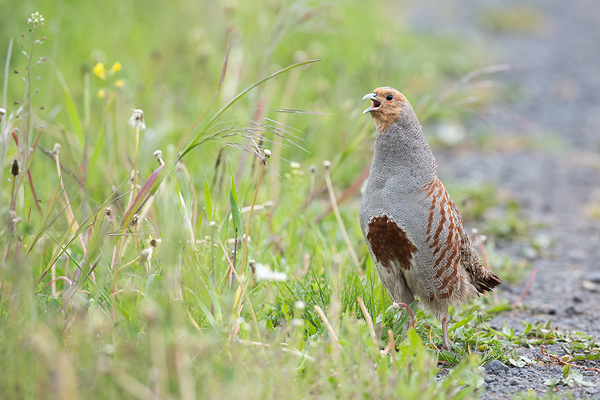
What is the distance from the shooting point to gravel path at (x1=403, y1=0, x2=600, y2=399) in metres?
3.13

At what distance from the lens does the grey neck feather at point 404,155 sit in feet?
7.65

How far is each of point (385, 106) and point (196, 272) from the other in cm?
101

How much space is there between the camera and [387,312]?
2596mm

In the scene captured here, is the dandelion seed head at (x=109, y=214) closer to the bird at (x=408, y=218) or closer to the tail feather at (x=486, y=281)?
the bird at (x=408, y=218)

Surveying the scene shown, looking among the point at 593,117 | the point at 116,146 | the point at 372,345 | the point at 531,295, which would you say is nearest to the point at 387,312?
the point at 372,345

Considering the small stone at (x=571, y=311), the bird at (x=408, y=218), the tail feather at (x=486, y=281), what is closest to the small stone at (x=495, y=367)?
the bird at (x=408, y=218)

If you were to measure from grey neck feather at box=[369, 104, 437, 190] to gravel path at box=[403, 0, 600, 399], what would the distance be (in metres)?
0.82

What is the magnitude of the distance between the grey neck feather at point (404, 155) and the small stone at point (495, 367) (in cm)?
82

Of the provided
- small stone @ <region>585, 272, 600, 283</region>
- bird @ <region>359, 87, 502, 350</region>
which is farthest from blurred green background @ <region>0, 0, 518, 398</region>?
small stone @ <region>585, 272, 600, 283</region>

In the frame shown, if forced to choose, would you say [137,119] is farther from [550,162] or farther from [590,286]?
[550,162]

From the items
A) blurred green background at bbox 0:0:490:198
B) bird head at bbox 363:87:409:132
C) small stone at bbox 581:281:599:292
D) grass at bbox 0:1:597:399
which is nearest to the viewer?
grass at bbox 0:1:597:399

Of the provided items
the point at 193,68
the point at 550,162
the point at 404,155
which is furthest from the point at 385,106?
the point at 550,162

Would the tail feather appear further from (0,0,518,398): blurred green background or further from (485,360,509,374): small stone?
(485,360,509,374): small stone

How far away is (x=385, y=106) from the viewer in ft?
Answer: 7.73
